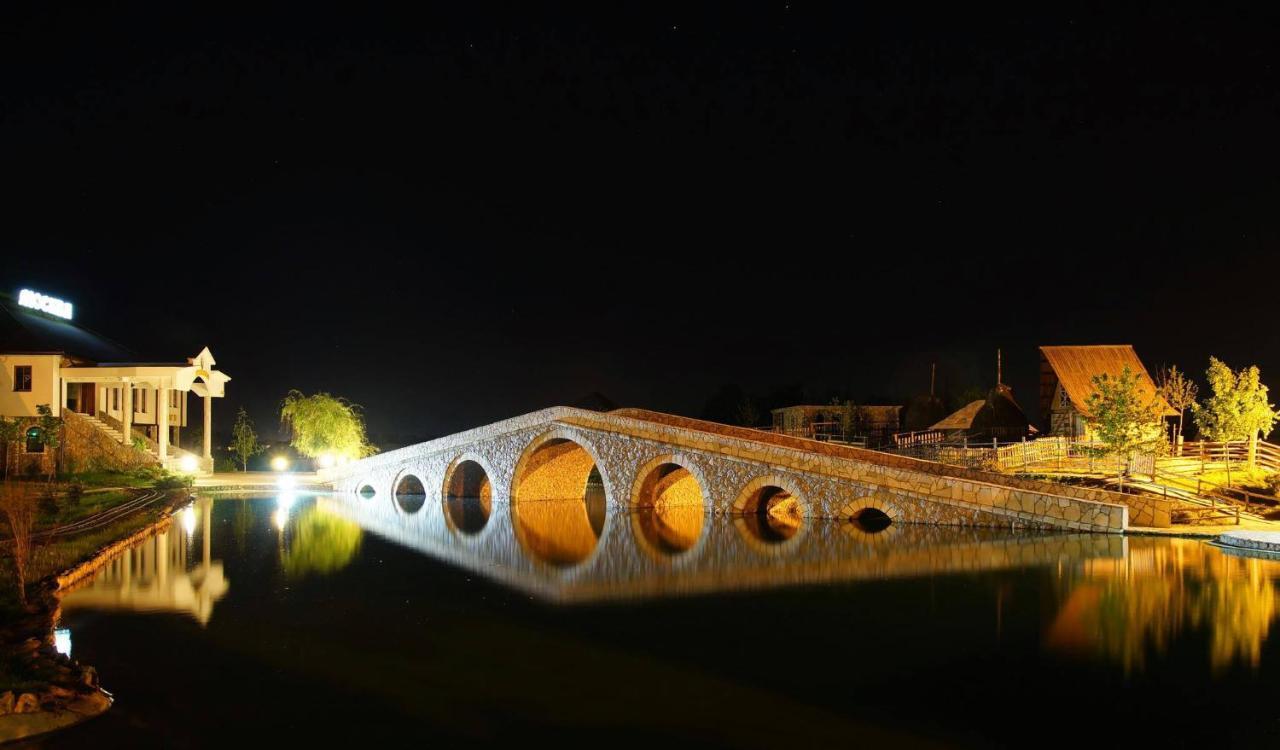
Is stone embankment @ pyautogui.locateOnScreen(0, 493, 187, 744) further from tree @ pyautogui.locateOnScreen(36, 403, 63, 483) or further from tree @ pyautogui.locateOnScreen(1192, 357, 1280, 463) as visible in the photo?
tree @ pyautogui.locateOnScreen(1192, 357, 1280, 463)

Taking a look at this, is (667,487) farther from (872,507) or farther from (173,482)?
(173,482)

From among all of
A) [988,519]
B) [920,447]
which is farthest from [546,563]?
[920,447]

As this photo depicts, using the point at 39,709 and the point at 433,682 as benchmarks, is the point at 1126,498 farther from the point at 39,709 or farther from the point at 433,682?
the point at 39,709

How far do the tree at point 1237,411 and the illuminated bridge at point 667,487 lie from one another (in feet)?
25.3

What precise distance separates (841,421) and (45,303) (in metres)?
30.7

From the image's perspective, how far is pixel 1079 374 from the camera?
31250 mm

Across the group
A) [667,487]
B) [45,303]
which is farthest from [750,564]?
[45,303]

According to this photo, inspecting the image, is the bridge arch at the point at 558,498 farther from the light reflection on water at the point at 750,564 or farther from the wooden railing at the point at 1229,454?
the wooden railing at the point at 1229,454

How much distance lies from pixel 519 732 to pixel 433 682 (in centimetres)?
187

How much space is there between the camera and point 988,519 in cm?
2097

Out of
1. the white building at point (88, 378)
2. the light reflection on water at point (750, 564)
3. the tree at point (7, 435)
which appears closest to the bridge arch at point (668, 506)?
the light reflection on water at point (750, 564)

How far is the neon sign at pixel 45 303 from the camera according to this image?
35.6m

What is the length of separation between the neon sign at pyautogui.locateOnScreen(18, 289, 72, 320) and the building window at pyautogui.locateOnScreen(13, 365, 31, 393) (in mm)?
5021

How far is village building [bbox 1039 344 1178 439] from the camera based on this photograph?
3038 cm
